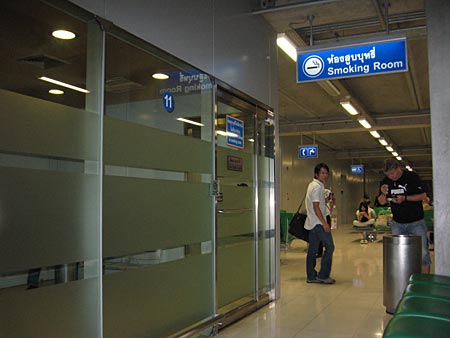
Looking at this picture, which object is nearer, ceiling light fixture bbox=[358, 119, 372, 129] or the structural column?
the structural column

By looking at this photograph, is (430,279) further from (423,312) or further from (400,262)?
(400,262)

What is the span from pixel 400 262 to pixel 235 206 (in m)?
1.65

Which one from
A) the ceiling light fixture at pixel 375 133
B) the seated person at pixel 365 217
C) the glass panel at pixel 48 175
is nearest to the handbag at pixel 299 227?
the glass panel at pixel 48 175

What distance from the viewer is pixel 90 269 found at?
2.74 meters

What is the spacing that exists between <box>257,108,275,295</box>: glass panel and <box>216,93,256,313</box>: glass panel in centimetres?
21

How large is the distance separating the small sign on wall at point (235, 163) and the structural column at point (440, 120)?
5.84ft

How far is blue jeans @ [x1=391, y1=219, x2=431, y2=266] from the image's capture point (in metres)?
4.71

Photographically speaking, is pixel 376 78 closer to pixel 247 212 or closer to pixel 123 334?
pixel 247 212

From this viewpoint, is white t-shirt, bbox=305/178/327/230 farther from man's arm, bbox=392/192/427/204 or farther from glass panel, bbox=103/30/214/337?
glass panel, bbox=103/30/214/337

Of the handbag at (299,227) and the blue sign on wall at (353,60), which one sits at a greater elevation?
the blue sign on wall at (353,60)

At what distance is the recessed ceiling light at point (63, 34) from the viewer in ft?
8.70

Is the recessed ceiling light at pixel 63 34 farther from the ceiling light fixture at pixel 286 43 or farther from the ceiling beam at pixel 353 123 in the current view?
the ceiling beam at pixel 353 123

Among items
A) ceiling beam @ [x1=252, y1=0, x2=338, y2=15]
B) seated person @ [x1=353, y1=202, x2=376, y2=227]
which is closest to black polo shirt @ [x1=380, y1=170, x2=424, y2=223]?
ceiling beam @ [x1=252, y1=0, x2=338, y2=15]

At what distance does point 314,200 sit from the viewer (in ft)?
20.1
